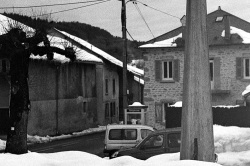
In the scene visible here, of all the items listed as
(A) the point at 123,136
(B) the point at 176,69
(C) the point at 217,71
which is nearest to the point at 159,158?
(A) the point at 123,136

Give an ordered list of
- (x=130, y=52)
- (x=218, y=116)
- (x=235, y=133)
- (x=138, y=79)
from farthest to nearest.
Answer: (x=130, y=52) → (x=138, y=79) → (x=218, y=116) → (x=235, y=133)

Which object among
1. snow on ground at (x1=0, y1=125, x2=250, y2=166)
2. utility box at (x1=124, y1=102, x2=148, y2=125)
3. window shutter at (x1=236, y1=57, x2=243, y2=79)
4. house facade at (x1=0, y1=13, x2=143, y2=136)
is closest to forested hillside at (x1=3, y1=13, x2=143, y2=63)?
house facade at (x1=0, y1=13, x2=143, y2=136)

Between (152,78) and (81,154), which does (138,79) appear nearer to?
(152,78)

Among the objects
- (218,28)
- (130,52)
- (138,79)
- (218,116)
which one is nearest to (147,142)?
(218,116)

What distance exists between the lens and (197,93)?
7.11m

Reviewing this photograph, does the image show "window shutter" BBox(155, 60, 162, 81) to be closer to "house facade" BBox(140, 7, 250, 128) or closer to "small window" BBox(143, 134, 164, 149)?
"house facade" BBox(140, 7, 250, 128)

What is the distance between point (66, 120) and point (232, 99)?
13.3 metres

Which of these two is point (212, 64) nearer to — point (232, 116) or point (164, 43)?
point (164, 43)

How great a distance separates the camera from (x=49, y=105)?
3369 centimetres

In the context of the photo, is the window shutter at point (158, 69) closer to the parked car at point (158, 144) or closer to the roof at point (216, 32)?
the roof at point (216, 32)

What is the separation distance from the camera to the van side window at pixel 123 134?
62.3ft

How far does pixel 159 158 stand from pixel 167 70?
21895 mm

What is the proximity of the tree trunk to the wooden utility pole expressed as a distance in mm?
9855

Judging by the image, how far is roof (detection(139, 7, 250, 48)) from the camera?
29.0 metres
